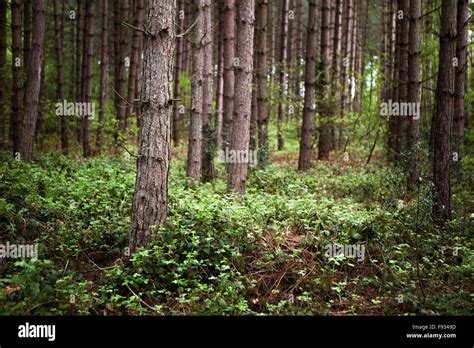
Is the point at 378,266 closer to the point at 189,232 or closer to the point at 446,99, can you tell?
the point at 189,232

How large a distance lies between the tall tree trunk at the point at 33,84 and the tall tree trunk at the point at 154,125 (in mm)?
7688

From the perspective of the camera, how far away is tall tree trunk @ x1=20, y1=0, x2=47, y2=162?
12.6 m

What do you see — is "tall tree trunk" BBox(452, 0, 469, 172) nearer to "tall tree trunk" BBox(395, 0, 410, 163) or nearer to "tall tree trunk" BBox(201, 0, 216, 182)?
"tall tree trunk" BBox(395, 0, 410, 163)

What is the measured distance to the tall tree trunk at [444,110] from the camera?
336 inches

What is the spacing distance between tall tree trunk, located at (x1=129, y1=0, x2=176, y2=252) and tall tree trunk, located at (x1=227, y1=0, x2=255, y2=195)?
3.49m

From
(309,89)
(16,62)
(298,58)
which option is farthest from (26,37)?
(298,58)

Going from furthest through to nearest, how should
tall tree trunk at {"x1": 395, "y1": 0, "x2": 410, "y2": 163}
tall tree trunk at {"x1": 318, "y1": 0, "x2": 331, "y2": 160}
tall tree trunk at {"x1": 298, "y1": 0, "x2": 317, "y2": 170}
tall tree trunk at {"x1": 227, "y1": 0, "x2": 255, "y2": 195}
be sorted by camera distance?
tall tree trunk at {"x1": 318, "y1": 0, "x2": 331, "y2": 160}
tall tree trunk at {"x1": 298, "y1": 0, "x2": 317, "y2": 170}
tall tree trunk at {"x1": 395, "y1": 0, "x2": 410, "y2": 163}
tall tree trunk at {"x1": 227, "y1": 0, "x2": 255, "y2": 195}

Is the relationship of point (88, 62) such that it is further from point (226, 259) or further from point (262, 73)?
point (226, 259)

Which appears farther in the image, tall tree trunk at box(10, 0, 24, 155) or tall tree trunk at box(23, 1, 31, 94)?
tall tree trunk at box(23, 1, 31, 94)

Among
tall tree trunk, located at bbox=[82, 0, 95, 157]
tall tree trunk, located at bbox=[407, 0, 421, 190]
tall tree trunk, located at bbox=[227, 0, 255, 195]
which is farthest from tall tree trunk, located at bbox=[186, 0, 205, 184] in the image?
tall tree trunk, located at bbox=[82, 0, 95, 157]

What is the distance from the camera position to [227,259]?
6.16m

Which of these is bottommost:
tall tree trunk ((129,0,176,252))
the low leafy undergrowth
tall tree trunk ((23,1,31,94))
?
the low leafy undergrowth

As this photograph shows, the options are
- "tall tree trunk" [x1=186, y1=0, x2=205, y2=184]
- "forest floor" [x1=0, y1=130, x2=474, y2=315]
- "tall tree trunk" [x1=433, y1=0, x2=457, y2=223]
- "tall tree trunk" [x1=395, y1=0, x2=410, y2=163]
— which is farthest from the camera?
"tall tree trunk" [x1=395, y1=0, x2=410, y2=163]
